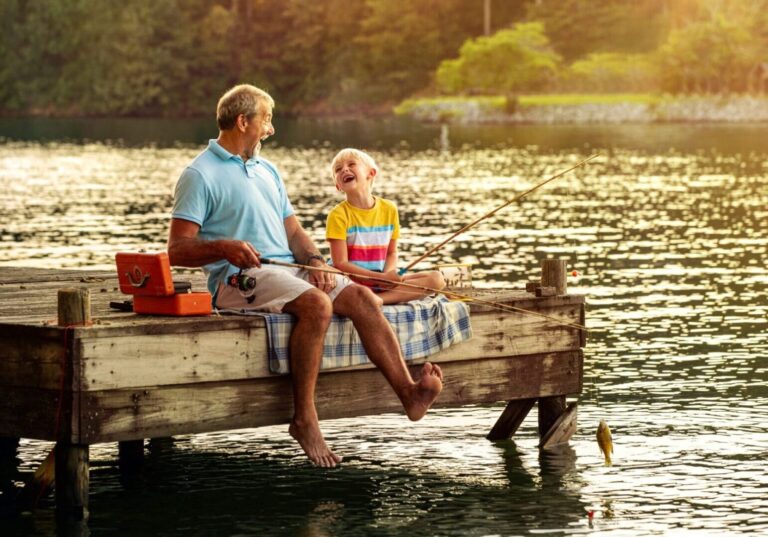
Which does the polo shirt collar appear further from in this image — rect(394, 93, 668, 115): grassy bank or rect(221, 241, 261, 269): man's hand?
rect(394, 93, 668, 115): grassy bank

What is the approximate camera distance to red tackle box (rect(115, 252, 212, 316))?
8.59 meters

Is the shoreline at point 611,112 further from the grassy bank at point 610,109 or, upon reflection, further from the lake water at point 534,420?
the lake water at point 534,420

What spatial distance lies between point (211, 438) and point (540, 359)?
208 cm

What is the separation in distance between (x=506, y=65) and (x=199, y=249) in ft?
327

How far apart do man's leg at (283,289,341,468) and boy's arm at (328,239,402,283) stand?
1.85ft

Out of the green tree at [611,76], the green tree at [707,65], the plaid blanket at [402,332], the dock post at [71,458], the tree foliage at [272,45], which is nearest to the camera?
the dock post at [71,458]

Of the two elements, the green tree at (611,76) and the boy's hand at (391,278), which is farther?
the green tree at (611,76)

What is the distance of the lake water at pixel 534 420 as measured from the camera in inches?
349

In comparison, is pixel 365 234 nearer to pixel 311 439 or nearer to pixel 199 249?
pixel 199 249

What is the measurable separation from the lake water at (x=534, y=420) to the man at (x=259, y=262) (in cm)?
64

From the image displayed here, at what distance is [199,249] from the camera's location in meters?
8.84

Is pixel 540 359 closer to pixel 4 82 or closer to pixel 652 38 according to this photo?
pixel 652 38

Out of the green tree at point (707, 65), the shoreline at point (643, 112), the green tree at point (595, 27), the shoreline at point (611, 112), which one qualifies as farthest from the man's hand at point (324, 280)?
the green tree at point (595, 27)

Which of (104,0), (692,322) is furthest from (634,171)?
(104,0)
